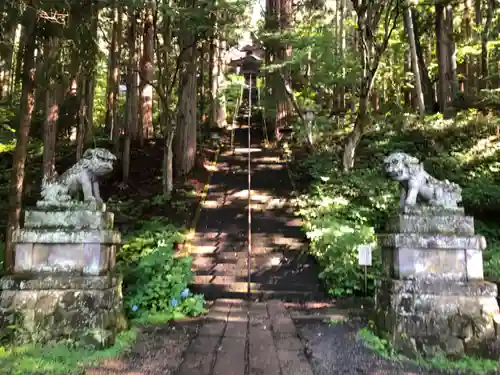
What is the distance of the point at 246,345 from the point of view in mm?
4496

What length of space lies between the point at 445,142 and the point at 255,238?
8072mm

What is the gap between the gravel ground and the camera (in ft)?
12.9

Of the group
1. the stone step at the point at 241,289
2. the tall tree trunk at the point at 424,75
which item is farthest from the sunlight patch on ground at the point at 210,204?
the tall tree trunk at the point at 424,75

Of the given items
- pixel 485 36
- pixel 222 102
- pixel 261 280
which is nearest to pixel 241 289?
pixel 261 280

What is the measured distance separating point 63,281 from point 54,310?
329 mm

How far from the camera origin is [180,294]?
6121 millimetres

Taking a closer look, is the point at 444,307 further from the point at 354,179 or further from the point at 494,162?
the point at 494,162

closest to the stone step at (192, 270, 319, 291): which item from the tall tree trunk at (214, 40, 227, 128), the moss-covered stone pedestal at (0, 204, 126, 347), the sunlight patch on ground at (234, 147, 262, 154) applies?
the moss-covered stone pedestal at (0, 204, 126, 347)

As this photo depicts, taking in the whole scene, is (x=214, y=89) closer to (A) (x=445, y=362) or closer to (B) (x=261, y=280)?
(B) (x=261, y=280)

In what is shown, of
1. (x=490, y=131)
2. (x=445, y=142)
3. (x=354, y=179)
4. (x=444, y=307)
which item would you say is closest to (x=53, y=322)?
(x=444, y=307)

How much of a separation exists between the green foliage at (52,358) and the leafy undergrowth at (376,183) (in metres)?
3.92

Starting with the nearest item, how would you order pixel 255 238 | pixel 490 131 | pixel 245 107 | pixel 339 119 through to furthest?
pixel 255 238
pixel 490 131
pixel 339 119
pixel 245 107

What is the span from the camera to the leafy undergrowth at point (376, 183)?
7.17 meters

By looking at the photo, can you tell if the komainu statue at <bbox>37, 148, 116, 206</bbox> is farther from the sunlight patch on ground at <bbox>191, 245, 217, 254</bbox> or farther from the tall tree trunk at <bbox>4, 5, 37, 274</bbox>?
the sunlight patch on ground at <bbox>191, 245, 217, 254</bbox>
